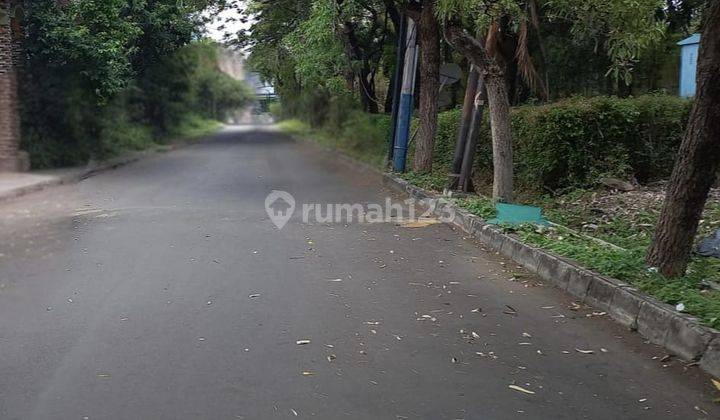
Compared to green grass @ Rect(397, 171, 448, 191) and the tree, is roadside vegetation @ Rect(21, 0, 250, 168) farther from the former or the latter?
the tree

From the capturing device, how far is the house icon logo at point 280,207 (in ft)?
34.7

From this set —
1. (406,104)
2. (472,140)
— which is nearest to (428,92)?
(406,104)

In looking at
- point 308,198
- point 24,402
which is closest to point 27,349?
Answer: point 24,402

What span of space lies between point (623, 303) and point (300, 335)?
2676 millimetres

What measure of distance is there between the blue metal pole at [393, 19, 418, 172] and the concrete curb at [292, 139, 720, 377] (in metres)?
7.76

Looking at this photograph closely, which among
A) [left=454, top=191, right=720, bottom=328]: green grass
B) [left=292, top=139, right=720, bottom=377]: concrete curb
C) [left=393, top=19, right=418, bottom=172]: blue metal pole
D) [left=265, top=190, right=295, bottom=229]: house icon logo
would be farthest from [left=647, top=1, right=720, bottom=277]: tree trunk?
[left=393, top=19, right=418, bottom=172]: blue metal pole

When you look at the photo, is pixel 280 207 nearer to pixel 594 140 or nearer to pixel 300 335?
pixel 594 140

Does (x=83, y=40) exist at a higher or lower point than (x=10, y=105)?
higher

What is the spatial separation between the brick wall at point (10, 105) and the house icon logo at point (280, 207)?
23.2 ft

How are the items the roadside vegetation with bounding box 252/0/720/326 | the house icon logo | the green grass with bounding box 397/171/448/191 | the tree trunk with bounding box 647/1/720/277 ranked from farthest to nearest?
the green grass with bounding box 397/171/448/191
the house icon logo
the roadside vegetation with bounding box 252/0/720/326
the tree trunk with bounding box 647/1/720/277

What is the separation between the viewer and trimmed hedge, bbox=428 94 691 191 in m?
11.9

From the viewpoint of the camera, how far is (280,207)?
39.4 feet

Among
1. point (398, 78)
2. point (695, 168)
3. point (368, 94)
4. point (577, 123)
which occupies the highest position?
point (398, 78)

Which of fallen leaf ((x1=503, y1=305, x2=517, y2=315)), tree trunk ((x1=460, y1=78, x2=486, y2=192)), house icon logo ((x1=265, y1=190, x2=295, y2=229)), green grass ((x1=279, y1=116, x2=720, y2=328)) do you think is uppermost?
tree trunk ((x1=460, y1=78, x2=486, y2=192))
